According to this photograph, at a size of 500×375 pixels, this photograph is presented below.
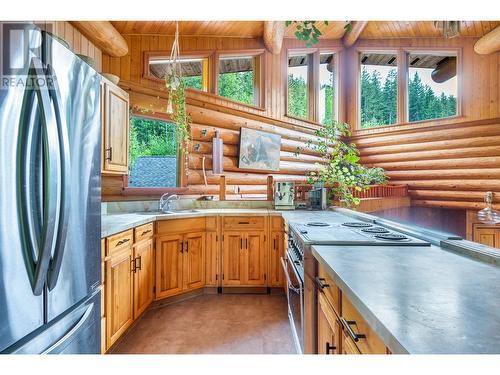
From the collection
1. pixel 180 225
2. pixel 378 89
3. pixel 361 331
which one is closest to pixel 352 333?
pixel 361 331

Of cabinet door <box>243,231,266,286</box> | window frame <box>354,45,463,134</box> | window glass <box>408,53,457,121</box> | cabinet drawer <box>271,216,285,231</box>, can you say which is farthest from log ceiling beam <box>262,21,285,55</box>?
window glass <box>408,53,457,121</box>

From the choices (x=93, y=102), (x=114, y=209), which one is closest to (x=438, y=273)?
(x=93, y=102)

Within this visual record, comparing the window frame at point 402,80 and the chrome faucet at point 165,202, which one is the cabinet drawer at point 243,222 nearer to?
the chrome faucet at point 165,202

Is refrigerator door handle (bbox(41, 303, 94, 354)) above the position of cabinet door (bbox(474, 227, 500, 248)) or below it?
above

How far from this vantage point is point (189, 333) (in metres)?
2.45

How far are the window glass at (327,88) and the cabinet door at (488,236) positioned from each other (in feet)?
12.3

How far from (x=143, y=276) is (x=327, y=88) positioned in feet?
19.1

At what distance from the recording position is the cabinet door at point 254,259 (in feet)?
11.0

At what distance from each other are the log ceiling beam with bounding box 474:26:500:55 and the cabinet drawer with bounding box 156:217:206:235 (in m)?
6.01

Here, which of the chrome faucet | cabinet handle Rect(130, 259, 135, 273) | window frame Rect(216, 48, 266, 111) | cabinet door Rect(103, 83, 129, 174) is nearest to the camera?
cabinet handle Rect(130, 259, 135, 273)

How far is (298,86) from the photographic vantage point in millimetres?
6188

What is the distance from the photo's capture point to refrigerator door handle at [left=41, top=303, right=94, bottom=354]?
1243mm

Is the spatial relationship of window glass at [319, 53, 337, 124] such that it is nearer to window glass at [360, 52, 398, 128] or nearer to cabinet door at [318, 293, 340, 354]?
window glass at [360, 52, 398, 128]
